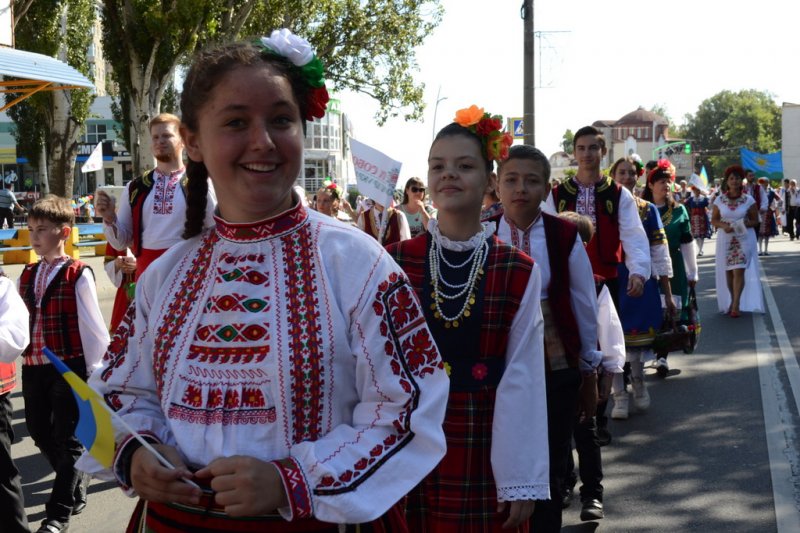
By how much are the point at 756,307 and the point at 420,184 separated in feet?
17.8

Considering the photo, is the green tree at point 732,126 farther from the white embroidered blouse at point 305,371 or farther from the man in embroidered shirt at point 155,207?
the white embroidered blouse at point 305,371

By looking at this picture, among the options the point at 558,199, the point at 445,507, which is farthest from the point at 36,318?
the point at 558,199

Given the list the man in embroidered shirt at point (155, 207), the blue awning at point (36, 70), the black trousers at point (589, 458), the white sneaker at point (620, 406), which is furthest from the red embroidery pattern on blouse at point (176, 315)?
the blue awning at point (36, 70)

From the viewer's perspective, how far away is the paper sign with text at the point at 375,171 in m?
9.15

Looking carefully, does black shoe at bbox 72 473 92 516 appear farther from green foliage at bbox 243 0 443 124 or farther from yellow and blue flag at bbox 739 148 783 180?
yellow and blue flag at bbox 739 148 783 180

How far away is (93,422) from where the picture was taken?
6.64 ft

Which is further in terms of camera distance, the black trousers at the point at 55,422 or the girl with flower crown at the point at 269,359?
the black trousers at the point at 55,422

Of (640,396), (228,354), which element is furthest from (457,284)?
(640,396)

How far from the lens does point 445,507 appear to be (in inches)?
134

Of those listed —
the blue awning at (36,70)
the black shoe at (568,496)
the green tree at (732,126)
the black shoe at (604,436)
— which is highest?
the green tree at (732,126)

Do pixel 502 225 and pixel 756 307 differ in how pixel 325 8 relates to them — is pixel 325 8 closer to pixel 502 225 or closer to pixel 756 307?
pixel 756 307

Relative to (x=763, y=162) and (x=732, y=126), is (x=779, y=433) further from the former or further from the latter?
(x=732, y=126)

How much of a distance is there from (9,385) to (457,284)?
7.57 ft

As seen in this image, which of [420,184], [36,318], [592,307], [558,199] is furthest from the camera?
[420,184]
